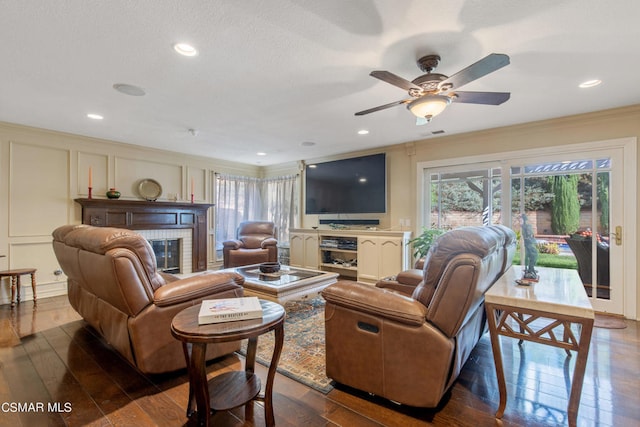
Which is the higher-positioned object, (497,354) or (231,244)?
(231,244)

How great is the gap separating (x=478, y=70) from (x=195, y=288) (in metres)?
2.27

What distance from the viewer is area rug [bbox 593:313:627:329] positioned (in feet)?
9.59

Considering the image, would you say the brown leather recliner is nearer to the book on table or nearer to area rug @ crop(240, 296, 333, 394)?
area rug @ crop(240, 296, 333, 394)

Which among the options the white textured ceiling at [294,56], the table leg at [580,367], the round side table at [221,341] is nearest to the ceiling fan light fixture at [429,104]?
the white textured ceiling at [294,56]

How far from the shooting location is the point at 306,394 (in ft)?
5.92

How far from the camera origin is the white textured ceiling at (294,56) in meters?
1.68

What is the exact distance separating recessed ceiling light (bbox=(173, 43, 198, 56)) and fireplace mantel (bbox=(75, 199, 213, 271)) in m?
3.26

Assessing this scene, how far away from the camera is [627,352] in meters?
2.35

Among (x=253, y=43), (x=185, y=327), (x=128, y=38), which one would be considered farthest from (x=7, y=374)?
(x=253, y=43)

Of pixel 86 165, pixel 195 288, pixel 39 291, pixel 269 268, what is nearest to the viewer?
pixel 195 288

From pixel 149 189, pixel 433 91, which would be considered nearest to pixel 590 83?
pixel 433 91

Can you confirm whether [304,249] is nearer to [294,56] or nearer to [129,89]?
[129,89]

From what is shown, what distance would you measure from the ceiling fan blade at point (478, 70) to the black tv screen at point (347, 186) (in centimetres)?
286

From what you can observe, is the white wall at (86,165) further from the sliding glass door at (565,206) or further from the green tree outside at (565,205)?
the green tree outside at (565,205)
